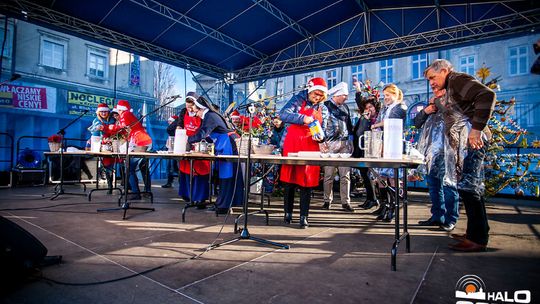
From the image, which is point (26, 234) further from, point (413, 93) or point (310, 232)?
point (413, 93)

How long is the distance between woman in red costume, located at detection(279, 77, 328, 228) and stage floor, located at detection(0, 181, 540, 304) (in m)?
0.48

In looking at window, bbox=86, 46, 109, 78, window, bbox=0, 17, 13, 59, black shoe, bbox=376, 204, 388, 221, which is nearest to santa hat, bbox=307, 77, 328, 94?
black shoe, bbox=376, 204, 388, 221

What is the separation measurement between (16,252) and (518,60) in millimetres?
17662

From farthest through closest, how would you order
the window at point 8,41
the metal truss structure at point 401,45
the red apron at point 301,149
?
the window at point 8,41 → the metal truss structure at point 401,45 → the red apron at point 301,149

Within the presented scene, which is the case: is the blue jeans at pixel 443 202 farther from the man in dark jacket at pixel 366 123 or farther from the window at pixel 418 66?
the window at pixel 418 66

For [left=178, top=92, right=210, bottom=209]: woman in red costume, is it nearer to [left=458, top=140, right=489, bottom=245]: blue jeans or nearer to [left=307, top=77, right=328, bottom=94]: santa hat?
[left=307, top=77, right=328, bottom=94]: santa hat

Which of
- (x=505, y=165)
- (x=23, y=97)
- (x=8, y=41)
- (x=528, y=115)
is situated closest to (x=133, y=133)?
(x=505, y=165)

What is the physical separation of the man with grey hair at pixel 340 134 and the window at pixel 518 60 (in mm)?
12962

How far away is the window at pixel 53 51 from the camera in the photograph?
45.5 ft

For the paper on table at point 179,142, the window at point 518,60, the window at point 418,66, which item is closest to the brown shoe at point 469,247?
the paper on table at point 179,142

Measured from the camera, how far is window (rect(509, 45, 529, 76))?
12.9 m

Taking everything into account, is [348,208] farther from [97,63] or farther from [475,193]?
[97,63]

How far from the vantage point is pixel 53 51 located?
14406 mm

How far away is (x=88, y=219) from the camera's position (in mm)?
3604
